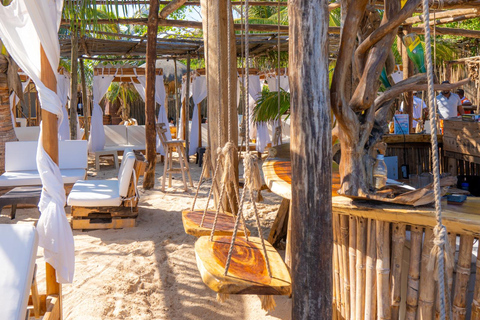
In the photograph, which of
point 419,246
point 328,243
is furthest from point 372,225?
point 328,243

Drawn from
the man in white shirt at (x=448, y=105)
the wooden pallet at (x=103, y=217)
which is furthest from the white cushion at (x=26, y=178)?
the man in white shirt at (x=448, y=105)

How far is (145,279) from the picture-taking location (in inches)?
154

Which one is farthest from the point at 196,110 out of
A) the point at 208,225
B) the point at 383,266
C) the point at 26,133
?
the point at 383,266

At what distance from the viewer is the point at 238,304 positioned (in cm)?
347

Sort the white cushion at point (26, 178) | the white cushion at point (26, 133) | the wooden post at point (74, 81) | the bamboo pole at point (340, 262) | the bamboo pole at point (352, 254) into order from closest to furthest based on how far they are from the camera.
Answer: the bamboo pole at point (352, 254)
the bamboo pole at point (340, 262)
the white cushion at point (26, 178)
the wooden post at point (74, 81)
the white cushion at point (26, 133)

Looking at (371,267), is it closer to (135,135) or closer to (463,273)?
(463,273)

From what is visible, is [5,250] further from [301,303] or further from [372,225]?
[372,225]

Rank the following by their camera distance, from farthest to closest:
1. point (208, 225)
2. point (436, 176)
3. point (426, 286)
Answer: point (208, 225) < point (426, 286) < point (436, 176)

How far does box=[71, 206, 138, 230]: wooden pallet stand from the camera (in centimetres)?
548

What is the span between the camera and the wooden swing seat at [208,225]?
292 cm

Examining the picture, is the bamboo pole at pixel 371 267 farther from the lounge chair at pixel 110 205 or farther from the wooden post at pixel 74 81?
the wooden post at pixel 74 81

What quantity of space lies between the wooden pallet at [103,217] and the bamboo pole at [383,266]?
3.81 m

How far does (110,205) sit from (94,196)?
0.22 meters

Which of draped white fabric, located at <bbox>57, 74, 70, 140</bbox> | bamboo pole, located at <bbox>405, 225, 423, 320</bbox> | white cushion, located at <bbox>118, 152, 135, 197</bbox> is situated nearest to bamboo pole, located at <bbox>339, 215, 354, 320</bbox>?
bamboo pole, located at <bbox>405, 225, 423, 320</bbox>
